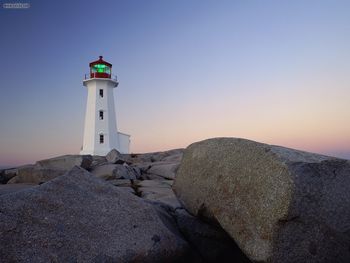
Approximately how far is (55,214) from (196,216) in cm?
220

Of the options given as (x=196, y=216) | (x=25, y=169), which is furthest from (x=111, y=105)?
(x=196, y=216)

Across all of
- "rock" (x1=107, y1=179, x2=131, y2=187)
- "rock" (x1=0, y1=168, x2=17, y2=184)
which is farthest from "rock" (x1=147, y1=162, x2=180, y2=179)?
"rock" (x1=0, y1=168, x2=17, y2=184)

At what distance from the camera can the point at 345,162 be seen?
4.55 m

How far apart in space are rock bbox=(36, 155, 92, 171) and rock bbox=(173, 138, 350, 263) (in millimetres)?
11488

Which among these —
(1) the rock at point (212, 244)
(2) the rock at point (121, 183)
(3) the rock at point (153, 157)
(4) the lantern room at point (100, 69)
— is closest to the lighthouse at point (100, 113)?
(4) the lantern room at point (100, 69)

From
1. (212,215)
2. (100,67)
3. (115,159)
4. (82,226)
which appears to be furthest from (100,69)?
(82,226)

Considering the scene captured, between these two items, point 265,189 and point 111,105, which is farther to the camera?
point 111,105

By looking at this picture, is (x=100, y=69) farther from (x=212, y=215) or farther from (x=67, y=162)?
(x=212, y=215)

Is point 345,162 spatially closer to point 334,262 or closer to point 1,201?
point 334,262

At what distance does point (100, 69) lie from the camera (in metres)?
38.5

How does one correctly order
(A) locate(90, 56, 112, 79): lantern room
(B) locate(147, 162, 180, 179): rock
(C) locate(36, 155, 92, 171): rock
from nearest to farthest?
(B) locate(147, 162, 180, 179): rock
(C) locate(36, 155, 92, 171): rock
(A) locate(90, 56, 112, 79): lantern room

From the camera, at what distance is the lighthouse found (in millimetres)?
36375

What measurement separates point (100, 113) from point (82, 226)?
1308 inches

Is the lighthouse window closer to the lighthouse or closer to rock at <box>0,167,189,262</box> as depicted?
the lighthouse
